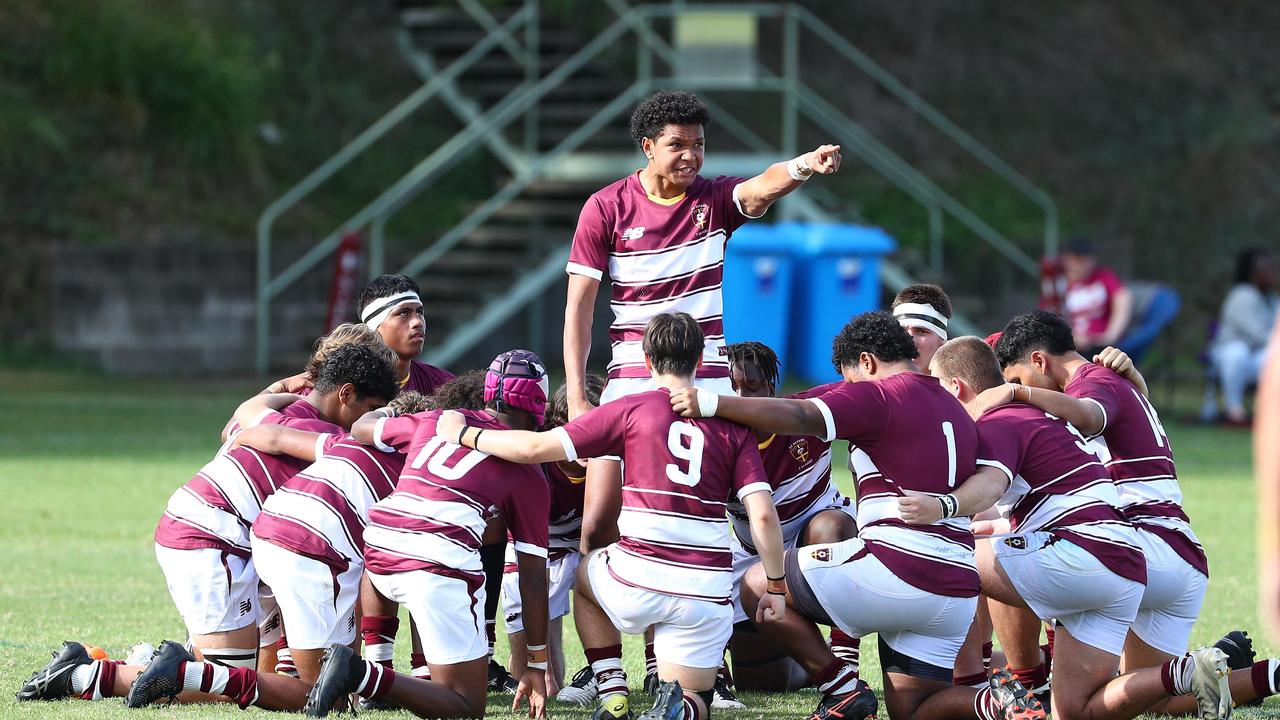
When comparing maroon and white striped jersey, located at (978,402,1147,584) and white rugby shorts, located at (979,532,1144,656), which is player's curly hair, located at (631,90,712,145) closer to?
maroon and white striped jersey, located at (978,402,1147,584)

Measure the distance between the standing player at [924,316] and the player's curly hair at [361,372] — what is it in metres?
1.98

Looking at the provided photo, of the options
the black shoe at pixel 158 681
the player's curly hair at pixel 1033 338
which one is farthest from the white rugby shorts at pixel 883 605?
the black shoe at pixel 158 681

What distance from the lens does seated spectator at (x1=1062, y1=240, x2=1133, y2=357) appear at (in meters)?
15.4

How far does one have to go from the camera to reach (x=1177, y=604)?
5762 mm

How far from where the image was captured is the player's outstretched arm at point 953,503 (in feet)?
17.6

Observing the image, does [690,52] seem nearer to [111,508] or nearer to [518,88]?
[518,88]

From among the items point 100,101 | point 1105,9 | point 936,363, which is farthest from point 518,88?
point 936,363

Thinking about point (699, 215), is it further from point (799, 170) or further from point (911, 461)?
point (911, 461)

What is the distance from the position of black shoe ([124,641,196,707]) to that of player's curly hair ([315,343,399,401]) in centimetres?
115

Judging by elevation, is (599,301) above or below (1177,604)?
above

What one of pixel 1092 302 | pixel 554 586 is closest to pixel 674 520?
pixel 554 586

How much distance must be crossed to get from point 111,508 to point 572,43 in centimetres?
1140

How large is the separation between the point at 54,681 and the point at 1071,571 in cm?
340

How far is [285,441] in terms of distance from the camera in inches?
231
